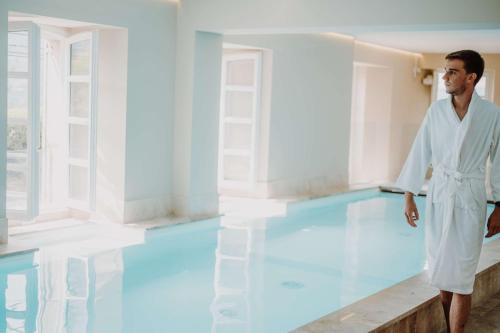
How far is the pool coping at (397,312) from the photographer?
3670 millimetres

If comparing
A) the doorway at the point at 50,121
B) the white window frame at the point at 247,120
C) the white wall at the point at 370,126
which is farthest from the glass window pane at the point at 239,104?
the white wall at the point at 370,126

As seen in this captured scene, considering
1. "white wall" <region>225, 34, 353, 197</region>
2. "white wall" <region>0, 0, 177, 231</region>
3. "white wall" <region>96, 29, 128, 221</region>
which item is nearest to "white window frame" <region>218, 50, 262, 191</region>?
"white wall" <region>225, 34, 353, 197</region>

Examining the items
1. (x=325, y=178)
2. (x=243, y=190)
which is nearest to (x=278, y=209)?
(x=243, y=190)

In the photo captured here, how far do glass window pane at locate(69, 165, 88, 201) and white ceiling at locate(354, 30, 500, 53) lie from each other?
203 inches

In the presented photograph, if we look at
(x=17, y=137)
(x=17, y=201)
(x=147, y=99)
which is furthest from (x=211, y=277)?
(x=147, y=99)

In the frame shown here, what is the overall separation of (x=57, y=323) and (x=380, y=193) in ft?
29.5

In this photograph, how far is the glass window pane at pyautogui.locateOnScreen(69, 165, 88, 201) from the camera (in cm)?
784

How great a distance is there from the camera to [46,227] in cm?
762

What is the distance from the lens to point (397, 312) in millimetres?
3910

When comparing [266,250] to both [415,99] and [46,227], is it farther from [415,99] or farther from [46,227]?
[415,99]

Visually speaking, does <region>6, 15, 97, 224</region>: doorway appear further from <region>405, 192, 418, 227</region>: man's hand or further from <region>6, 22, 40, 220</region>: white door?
<region>405, 192, 418, 227</region>: man's hand

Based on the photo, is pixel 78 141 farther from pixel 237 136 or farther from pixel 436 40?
pixel 436 40

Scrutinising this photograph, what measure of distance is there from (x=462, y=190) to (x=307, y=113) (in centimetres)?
769

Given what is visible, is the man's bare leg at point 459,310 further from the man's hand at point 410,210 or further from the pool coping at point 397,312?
the man's hand at point 410,210
